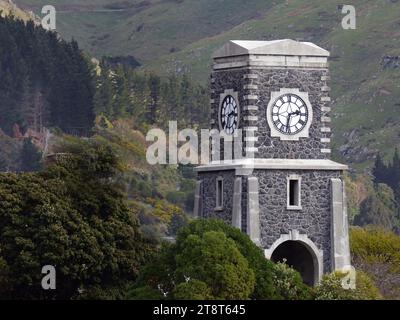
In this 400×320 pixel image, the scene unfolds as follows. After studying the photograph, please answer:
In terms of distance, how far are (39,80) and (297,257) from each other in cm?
10986

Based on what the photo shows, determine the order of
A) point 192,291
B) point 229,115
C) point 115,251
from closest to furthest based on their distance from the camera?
point 192,291
point 115,251
point 229,115

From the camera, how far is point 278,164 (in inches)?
3214

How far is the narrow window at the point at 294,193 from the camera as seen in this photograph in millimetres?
82062

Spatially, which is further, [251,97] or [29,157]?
[29,157]

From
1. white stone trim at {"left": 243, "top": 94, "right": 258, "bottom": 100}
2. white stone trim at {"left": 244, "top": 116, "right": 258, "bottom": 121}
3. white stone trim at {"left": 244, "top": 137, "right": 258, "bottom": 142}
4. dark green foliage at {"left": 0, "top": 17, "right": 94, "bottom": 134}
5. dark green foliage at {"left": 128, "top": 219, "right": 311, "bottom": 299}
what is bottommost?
dark green foliage at {"left": 128, "top": 219, "right": 311, "bottom": 299}

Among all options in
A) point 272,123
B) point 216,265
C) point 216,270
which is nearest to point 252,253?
point 216,265

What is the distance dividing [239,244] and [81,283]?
30.4ft

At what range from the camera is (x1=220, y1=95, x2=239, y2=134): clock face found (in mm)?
83062

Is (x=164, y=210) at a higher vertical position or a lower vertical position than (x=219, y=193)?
lower

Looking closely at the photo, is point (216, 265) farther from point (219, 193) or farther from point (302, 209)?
point (219, 193)

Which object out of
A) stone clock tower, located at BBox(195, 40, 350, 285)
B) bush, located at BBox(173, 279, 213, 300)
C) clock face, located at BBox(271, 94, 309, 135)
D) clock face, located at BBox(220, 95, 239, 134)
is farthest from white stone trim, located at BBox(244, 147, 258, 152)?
bush, located at BBox(173, 279, 213, 300)

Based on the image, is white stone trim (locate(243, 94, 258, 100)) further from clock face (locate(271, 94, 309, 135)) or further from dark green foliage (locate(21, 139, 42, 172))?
dark green foliage (locate(21, 139, 42, 172))

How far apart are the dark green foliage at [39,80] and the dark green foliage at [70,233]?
98.4 m

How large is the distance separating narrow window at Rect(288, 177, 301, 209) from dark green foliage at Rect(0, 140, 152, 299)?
7.17 m
